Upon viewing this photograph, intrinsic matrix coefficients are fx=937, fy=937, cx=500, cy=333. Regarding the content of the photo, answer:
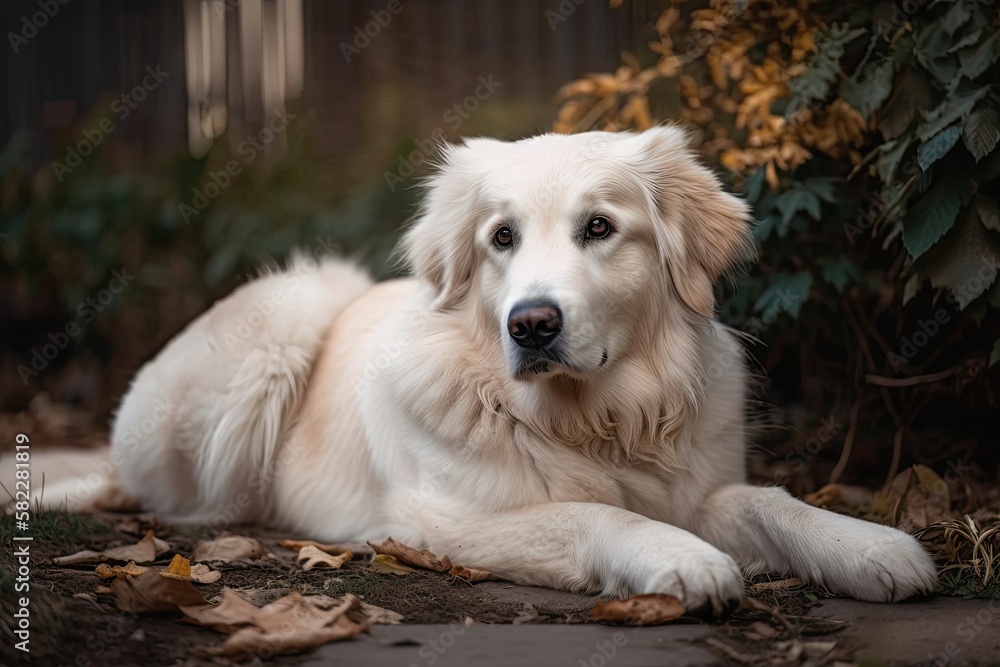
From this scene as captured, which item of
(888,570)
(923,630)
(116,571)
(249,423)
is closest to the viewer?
(923,630)

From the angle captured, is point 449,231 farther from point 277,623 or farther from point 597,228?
point 277,623

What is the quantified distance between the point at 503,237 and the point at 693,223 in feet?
2.37

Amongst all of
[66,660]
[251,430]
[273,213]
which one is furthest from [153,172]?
[66,660]

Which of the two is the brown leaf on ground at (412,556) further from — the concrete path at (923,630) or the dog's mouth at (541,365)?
the concrete path at (923,630)

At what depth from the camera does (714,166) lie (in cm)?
469

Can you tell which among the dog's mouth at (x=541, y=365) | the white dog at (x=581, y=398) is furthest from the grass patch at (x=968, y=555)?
the dog's mouth at (x=541, y=365)

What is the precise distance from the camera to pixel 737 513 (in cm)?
328

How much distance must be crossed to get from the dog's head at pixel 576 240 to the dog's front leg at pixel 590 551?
0.51m

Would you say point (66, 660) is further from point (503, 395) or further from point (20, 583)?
point (503, 395)

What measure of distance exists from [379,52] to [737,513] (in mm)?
6205

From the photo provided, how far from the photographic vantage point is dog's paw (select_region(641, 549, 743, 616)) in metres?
2.58

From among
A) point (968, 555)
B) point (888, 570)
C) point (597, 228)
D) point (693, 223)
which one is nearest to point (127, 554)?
point (597, 228)

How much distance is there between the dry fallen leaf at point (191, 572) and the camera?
3.12 metres

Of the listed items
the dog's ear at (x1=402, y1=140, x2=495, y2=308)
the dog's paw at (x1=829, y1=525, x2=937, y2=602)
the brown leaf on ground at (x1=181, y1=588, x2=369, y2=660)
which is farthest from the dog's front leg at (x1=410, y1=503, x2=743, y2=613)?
the dog's ear at (x1=402, y1=140, x2=495, y2=308)
